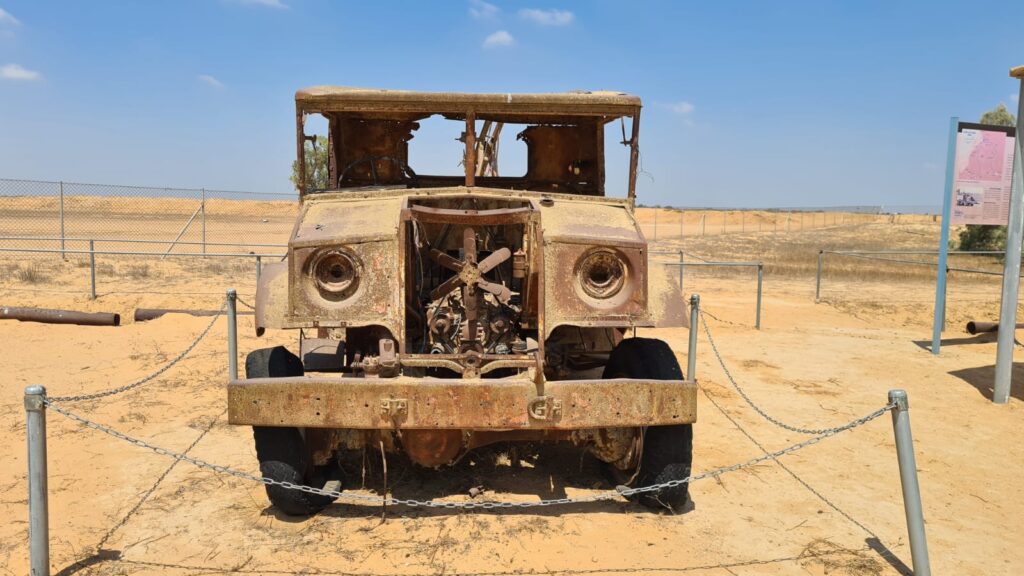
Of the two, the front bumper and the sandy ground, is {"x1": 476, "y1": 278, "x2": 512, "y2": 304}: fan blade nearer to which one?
the front bumper

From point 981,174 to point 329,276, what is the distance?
29.1ft

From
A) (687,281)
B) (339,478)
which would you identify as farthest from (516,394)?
(687,281)

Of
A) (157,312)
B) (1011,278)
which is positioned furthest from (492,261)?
(157,312)

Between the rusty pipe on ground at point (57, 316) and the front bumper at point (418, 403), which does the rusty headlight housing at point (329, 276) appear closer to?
the front bumper at point (418, 403)

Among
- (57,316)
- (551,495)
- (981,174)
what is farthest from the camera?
(57,316)

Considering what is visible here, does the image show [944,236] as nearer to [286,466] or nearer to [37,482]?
[286,466]

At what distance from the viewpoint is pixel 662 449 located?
13.4 feet

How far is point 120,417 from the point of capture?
20.0ft

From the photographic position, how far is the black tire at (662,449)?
4086 millimetres

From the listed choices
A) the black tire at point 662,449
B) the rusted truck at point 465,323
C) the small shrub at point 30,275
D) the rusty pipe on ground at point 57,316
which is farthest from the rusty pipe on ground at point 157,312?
the black tire at point 662,449

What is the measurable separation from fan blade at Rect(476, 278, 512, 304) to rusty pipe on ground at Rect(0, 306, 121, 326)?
24.9ft

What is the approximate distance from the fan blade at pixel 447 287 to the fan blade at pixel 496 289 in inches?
4.4

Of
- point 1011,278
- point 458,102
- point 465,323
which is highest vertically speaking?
point 458,102

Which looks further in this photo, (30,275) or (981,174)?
(30,275)
